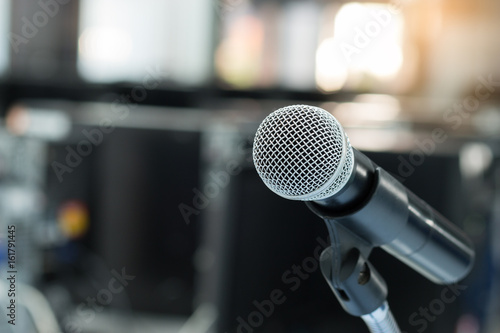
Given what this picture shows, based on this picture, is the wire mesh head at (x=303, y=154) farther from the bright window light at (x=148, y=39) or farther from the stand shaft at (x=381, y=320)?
the bright window light at (x=148, y=39)

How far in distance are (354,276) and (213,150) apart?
38.5 inches

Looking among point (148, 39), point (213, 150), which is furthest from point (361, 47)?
point (213, 150)

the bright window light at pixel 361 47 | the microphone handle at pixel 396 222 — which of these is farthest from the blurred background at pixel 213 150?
the microphone handle at pixel 396 222

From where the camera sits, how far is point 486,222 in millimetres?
940

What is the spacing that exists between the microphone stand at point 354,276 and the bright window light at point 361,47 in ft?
7.43

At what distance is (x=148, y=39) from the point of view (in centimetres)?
303

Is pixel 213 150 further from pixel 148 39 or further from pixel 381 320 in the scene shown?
pixel 148 39

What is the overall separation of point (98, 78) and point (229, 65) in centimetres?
75

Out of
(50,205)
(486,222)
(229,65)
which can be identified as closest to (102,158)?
(50,205)

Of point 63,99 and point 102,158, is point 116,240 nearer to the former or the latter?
point 102,158

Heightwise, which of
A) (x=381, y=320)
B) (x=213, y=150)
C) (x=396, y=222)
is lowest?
(x=213, y=150)

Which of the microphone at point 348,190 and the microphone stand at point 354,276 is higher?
the microphone at point 348,190

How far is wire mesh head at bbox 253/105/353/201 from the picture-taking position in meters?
0.47

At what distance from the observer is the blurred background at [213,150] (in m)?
0.93
